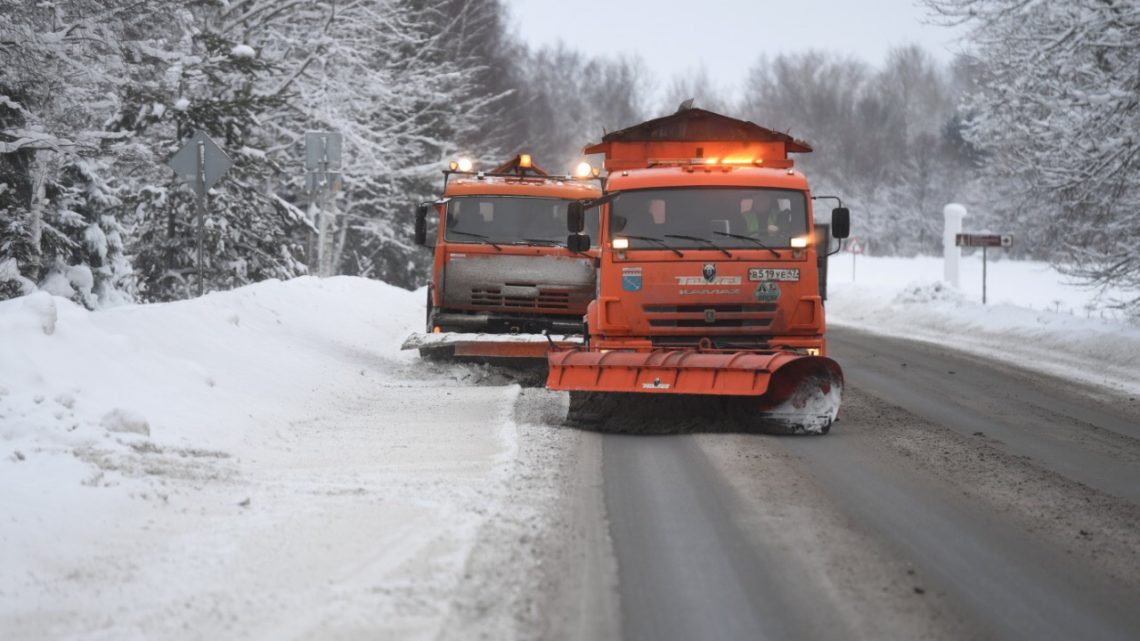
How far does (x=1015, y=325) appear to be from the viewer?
2388cm

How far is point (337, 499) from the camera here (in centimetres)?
777

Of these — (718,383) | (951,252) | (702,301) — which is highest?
(951,252)

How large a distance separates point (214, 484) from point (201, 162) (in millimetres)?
10378

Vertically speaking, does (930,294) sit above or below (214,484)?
above

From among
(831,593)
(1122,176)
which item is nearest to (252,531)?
(831,593)

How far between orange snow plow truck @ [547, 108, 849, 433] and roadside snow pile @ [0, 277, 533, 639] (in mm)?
1246

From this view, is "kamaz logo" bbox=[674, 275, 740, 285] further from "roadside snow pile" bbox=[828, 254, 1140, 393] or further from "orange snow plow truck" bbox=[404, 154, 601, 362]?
"roadside snow pile" bbox=[828, 254, 1140, 393]

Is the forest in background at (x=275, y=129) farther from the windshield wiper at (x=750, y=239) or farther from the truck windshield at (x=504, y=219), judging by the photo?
the windshield wiper at (x=750, y=239)

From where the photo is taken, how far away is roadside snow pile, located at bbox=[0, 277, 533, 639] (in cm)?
553

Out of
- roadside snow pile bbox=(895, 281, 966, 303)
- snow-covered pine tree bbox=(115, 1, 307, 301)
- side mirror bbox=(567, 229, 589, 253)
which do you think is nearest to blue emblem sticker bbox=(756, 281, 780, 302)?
side mirror bbox=(567, 229, 589, 253)

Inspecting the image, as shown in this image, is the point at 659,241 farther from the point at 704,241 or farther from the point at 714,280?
the point at 714,280

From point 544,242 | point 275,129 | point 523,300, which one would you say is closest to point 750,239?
point 523,300

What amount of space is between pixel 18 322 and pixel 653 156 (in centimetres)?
735

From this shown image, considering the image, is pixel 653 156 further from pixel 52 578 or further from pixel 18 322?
pixel 52 578
